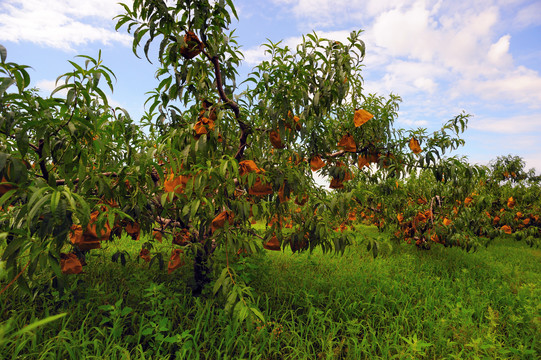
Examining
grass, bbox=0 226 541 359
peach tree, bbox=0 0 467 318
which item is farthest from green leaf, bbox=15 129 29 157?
grass, bbox=0 226 541 359

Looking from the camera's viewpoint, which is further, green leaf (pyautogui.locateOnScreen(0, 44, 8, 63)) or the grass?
the grass

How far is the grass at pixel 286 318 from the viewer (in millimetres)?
1824

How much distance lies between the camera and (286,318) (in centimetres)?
235

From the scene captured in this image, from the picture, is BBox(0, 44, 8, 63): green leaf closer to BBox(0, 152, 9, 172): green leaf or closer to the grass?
BBox(0, 152, 9, 172): green leaf

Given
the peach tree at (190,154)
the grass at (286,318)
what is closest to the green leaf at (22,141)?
the peach tree at (190,154)

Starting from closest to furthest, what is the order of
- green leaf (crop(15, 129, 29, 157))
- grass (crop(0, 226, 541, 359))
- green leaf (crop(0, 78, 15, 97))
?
green leaf (crop(0, 78, 15, 97))
green leaf (crop(15, 129, 29, 157))
grass (crop(0, 226, 541, 359))

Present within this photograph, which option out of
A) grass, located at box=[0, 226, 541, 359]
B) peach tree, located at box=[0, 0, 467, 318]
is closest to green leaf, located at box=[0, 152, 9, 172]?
peach tree, located at box=[0, 0, 467, 318]

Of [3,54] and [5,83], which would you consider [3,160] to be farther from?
[3,54]

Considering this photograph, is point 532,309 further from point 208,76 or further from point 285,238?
point 208,76

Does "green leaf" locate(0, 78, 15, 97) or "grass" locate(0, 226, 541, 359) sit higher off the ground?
"green leaf" locate(0, 78, 15, 97)

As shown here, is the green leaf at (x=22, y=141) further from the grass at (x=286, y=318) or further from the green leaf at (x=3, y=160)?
the grass at (x=286, y=318)

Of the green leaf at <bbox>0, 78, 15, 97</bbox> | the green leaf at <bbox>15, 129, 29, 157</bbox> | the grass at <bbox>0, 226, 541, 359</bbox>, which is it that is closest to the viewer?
the green leaf at <bbox>0, 78, 15, 97</bbox>

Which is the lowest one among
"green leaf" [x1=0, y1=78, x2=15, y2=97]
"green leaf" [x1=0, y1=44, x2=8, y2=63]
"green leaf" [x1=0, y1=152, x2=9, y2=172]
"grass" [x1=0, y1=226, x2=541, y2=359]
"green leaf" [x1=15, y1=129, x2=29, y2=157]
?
"grass" [x1=0, y1=226, x2=541, y2=359]

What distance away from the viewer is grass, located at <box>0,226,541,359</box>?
1.82 meters
